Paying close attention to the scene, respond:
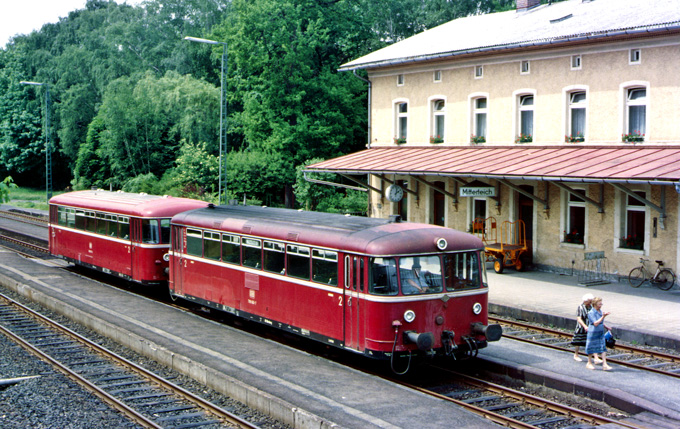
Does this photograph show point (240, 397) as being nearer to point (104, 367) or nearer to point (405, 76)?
point (104, 367)

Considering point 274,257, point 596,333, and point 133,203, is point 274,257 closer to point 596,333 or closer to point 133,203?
point 596,333

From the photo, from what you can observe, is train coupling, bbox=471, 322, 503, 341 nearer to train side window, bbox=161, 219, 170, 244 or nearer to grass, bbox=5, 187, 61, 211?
train side window, bbox=161, 219, 170, 244

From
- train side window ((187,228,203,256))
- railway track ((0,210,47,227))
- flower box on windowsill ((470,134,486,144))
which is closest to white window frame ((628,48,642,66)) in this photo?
flower box on windowsill ((470,134,486,144))

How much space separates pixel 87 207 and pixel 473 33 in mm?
15776

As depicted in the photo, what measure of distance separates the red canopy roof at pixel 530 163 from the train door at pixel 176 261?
8899 millimetres

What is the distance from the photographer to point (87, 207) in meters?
23.8

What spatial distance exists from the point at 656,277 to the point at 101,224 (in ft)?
52.2

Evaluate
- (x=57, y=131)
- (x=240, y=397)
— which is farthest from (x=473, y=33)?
(x=57, y=131)

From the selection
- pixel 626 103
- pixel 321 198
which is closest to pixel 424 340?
pixel 626 103

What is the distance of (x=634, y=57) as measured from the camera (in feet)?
72.2

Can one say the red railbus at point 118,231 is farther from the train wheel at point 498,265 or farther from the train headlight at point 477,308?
the train headlight at point 477,308

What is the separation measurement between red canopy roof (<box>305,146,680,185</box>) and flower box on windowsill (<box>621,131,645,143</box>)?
216 mm

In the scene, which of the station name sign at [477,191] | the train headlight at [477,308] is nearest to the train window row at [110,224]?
the station name sign at [477,191]

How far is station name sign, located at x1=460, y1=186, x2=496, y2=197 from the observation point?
24234 mm
